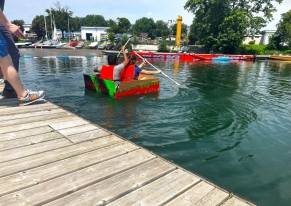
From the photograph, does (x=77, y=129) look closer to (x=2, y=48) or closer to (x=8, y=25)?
(x=2, y=48)

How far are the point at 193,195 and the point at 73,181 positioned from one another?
117 centimetres

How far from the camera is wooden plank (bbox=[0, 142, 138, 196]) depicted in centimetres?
226

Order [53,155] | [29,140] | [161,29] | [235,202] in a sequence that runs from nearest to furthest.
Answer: [235,202]
[53,155]
[29,140]
[161,29]

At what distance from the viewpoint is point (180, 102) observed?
27.7ft

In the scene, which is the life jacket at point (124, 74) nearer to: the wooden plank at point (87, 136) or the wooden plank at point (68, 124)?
the wooden plank at point (68, 124)

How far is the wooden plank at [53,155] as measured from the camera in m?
2.52

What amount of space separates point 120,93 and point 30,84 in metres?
5.18

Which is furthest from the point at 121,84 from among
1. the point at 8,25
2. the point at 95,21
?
the point at 95,21

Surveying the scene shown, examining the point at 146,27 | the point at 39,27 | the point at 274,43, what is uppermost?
the point at 146,27

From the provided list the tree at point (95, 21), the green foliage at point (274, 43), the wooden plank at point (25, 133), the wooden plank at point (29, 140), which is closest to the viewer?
the wooden plank at point (29, 140)

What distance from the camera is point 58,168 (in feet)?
8.42

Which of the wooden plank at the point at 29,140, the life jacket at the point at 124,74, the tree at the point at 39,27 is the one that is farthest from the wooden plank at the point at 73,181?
the tree at the point at 39,27

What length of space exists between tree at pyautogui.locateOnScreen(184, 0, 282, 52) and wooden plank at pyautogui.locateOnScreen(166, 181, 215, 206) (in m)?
38.6

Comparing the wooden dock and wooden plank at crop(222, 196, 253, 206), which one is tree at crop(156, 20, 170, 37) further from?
wooden plank at crop(222, 196, 253, 206)
